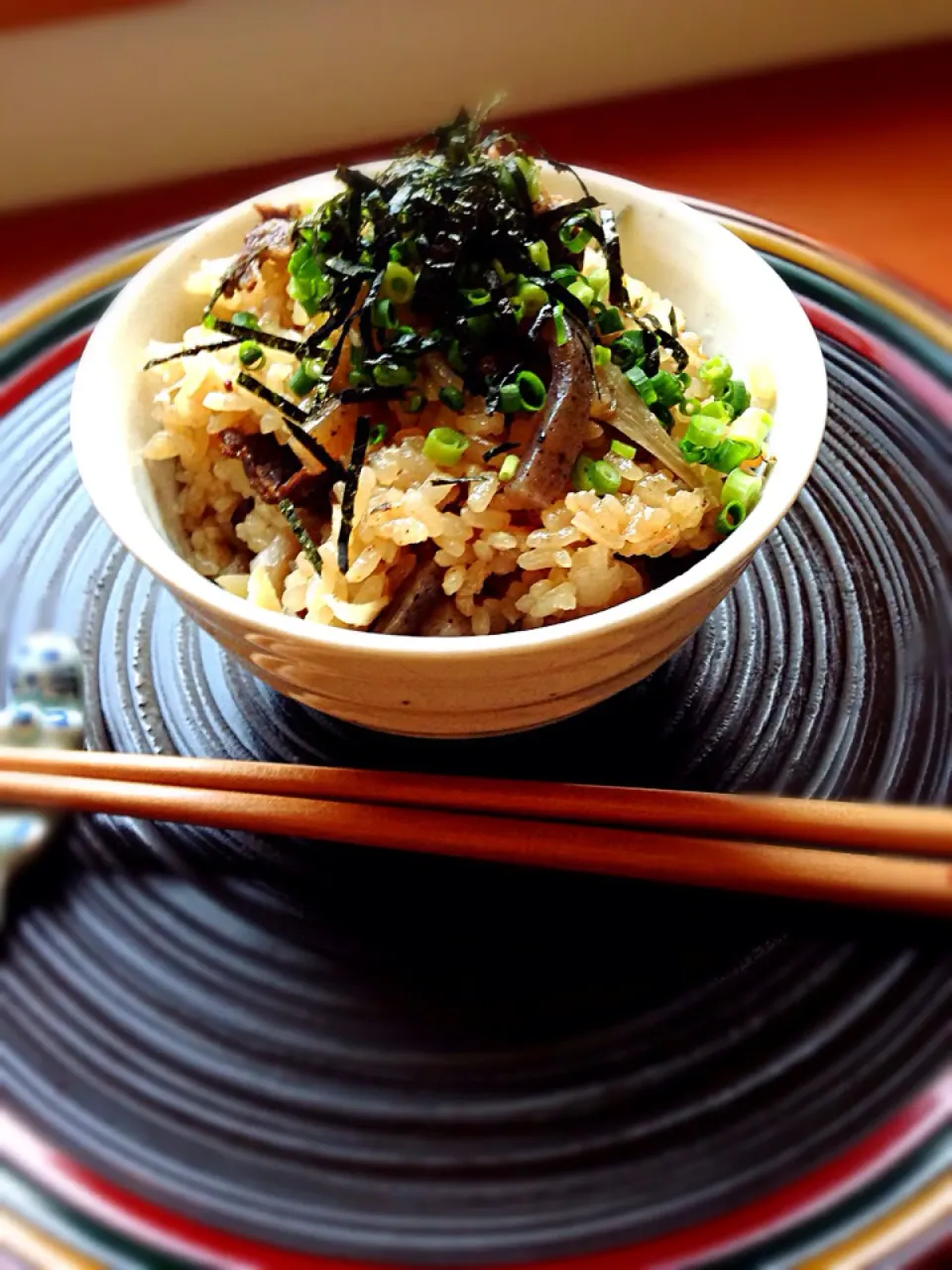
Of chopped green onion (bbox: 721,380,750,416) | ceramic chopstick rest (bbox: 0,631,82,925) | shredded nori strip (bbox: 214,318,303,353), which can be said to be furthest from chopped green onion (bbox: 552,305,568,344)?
ceramic chopstick rest (bbox: 0,631,82,925)

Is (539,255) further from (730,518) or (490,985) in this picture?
(490,985)

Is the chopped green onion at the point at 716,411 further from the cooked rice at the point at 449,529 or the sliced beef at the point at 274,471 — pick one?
the sliced beef at the point at 274,471

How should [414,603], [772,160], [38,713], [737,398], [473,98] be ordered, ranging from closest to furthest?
[414,603]
[737,398]
[38,713]
[772,160]
[473,98]

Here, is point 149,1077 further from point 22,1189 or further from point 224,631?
point 224,631

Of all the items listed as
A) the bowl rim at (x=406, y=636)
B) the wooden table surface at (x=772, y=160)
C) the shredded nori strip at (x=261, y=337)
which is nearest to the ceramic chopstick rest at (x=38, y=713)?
the bowl rim at (x=406, y=636)

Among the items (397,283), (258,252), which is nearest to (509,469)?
(397,283)

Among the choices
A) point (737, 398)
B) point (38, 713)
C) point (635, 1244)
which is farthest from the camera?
point (38, 713)

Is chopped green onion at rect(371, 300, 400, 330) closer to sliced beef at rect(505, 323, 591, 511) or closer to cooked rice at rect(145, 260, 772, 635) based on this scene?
cooked rice at rect(145, 260, 772, 635)
